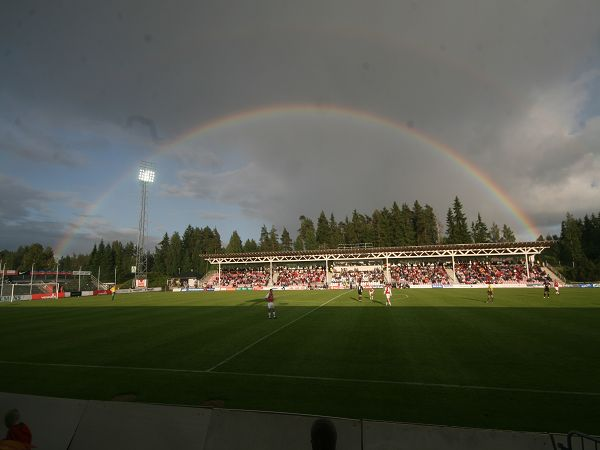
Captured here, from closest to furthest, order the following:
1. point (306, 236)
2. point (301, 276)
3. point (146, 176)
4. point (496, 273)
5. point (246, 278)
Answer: point (496, 273) < point (301, 276) < point (246, 278) < point (146, 176) < point (306, 236)

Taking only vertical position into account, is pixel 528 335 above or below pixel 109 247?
below

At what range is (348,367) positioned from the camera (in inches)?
422

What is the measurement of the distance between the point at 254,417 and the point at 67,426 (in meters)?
3.51

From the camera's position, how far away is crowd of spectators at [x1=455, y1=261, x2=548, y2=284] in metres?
57.2

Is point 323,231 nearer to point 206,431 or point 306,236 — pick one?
point 306,236

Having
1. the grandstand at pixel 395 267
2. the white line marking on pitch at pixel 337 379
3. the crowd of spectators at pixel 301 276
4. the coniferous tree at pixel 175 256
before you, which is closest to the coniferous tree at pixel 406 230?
the grandstand at pixel 395 267

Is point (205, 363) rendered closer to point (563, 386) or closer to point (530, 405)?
point (530, 405)

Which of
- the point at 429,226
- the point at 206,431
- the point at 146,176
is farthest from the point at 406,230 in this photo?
the point at 206,431

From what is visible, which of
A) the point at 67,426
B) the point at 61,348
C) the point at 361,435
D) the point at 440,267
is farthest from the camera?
the point at 440,267

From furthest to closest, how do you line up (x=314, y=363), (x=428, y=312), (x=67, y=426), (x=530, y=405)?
(x=428, y=312)
(x=314, y=363)
(x=530, y=405)
(x=67, y=426)

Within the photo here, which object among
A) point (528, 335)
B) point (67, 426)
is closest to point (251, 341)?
point (67, 426)

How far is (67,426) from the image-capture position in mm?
6043

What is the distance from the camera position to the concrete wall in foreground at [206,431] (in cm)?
487

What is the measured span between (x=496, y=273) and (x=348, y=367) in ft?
198
